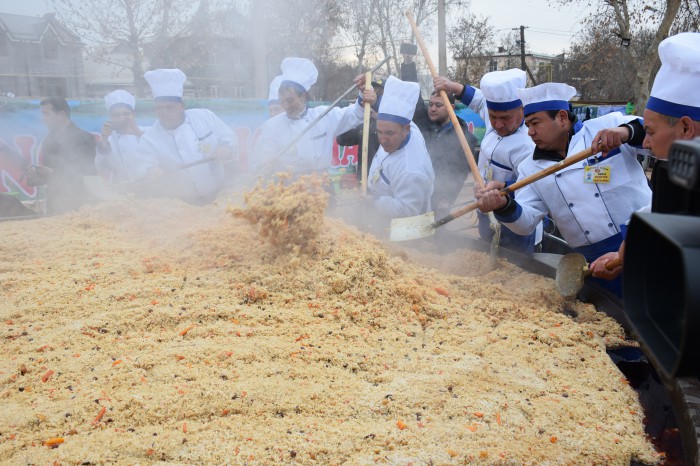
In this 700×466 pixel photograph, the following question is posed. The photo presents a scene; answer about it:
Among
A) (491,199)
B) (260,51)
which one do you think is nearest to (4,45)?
(260,51)

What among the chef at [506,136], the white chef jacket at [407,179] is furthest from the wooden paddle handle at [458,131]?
the white chef jacket at [407,179]

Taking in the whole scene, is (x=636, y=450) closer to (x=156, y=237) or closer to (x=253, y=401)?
(x=253, y=401)

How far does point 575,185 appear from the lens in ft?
9.05

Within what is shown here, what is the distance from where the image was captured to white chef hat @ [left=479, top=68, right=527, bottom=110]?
3.30 metres

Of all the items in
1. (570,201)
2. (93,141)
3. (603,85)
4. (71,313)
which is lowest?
(71,313)

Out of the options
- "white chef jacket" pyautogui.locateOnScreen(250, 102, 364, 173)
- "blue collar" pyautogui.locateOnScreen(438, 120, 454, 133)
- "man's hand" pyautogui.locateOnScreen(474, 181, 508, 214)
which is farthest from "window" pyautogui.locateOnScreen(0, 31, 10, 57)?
"man's hand" pyautogui.locateOnScreen(474, 181, 508, 214)

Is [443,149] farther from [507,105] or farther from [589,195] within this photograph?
[589,195]

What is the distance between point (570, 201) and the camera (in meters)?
2.78

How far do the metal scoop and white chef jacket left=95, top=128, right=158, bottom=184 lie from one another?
13.5 ft

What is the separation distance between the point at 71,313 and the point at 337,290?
1.14 meters

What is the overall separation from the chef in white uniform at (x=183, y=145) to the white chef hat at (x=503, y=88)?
2.57 meters

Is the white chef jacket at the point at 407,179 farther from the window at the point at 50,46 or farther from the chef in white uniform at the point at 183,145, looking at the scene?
the window at the point at 50,46

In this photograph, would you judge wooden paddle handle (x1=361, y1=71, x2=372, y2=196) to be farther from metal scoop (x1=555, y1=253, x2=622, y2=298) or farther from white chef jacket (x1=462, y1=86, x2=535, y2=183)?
metal scoop (x1=555, y1=253, x2=622, y2=298)

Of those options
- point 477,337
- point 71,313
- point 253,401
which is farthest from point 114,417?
point 477,337
